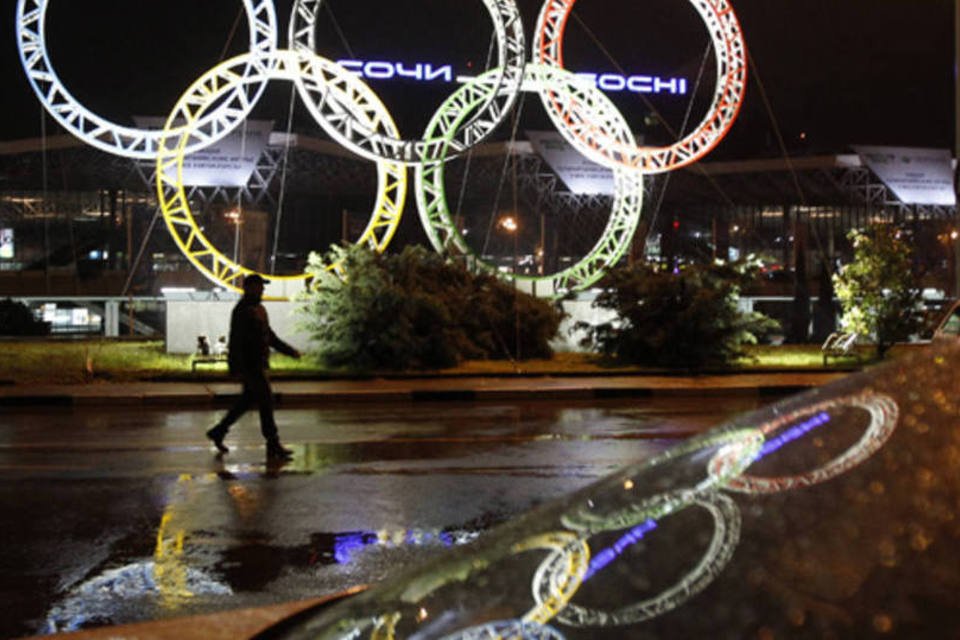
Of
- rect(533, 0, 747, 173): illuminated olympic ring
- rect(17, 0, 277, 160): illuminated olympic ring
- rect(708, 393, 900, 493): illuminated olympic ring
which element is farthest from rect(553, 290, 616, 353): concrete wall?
rect(708, 393, 900, 493): illuminated olympic ring

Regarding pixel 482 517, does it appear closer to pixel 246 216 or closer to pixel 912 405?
pixel 912 405

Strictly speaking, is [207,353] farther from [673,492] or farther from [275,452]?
[673,492]

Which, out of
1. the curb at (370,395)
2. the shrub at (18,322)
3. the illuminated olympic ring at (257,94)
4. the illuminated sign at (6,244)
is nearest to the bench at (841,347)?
the curb at (370,395)

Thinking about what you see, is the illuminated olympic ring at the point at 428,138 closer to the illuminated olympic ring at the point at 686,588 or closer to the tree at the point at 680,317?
the tree at the point at 680,317

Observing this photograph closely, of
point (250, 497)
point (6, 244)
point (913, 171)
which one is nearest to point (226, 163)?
point (6, 244)

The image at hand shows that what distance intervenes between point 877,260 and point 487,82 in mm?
9797

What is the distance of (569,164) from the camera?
5062 cm

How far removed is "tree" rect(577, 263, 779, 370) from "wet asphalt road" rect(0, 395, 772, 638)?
7996 mm

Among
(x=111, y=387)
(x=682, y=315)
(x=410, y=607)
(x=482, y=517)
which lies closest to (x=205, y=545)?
(x=482, y=517)

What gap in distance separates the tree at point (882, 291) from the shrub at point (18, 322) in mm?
25971

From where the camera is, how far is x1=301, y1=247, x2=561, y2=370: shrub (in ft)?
71.7

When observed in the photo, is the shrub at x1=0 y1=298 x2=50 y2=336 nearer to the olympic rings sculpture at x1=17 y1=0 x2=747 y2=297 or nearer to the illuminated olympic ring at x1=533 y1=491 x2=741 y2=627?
the olympic rings sculpture at x1=17 y1=0 x2=747 y2=297

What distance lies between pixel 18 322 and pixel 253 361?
96.9 ft

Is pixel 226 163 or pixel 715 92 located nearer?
pixel 715 92
